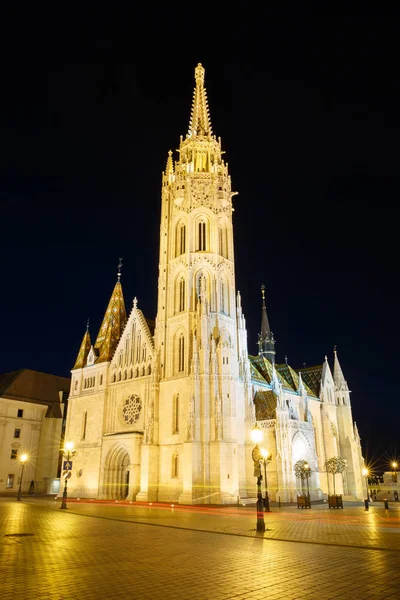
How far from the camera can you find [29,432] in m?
59.7

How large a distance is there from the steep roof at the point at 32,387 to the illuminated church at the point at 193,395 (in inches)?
463

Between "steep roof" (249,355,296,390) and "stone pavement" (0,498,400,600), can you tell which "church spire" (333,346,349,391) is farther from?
"stone pavement" (0,498,400,600)

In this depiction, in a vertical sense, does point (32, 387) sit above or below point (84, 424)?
above

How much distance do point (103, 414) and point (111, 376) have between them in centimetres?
418

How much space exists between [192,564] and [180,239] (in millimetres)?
41745

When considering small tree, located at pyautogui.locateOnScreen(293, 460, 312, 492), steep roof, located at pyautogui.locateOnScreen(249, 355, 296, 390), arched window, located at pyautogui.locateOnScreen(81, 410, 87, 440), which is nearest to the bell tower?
small tree, located at pyautogui.locateOnScreen(293, 460, 312, 492)

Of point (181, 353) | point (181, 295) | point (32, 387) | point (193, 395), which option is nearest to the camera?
point (193, 395)

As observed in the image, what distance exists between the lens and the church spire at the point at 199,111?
190 feet

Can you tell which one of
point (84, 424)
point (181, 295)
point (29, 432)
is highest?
point (181, 295)

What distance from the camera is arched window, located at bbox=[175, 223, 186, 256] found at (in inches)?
1946

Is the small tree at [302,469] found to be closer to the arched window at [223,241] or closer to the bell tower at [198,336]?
the bell tower at [198,336]

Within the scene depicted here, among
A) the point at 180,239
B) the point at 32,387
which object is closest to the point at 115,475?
the point at 32,387

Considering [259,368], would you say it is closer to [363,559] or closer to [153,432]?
[153,432]

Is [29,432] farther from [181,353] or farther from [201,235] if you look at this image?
[201,235]
